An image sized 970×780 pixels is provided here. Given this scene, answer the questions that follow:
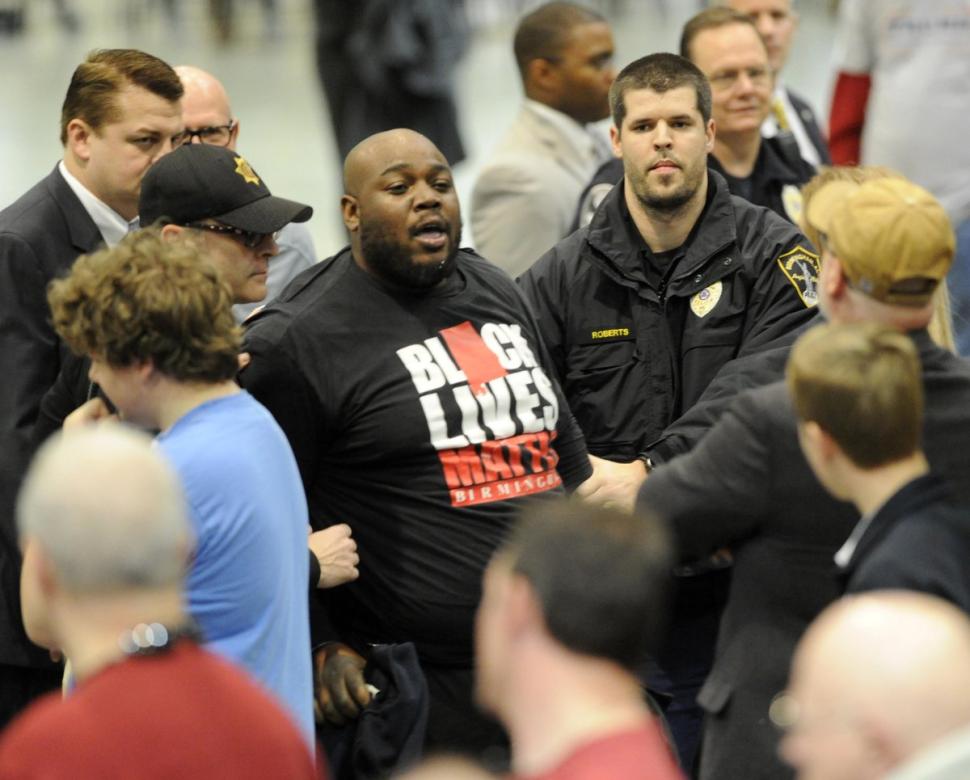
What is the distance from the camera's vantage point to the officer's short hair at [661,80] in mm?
4430

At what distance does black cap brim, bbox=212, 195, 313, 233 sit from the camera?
371 cm

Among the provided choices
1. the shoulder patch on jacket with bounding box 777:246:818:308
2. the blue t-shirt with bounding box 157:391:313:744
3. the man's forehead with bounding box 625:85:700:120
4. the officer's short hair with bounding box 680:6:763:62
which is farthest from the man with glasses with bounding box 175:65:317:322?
the blue t-shirt with bounding box 157:391:313:744

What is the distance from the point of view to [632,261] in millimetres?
4223

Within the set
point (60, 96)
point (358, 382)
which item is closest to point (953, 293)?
point (358, 382)

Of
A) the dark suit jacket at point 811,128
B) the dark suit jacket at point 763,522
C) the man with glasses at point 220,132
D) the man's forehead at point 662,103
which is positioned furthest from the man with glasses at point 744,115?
the dark suit jacket at point 763,522

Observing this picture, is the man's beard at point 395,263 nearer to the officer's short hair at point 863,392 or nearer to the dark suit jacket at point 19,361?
the dark suit jacket at point 19,361

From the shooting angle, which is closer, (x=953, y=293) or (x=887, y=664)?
(x=887, y=664)

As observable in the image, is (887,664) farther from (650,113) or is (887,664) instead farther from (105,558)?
(650,113)

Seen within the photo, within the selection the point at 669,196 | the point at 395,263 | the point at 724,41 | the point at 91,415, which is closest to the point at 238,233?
the point at 395,263

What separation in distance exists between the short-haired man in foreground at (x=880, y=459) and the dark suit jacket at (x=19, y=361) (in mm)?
1794

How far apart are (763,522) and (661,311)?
4.16ft

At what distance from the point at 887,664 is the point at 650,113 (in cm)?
251

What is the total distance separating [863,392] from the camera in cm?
267

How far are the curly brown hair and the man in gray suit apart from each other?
7.93ft
